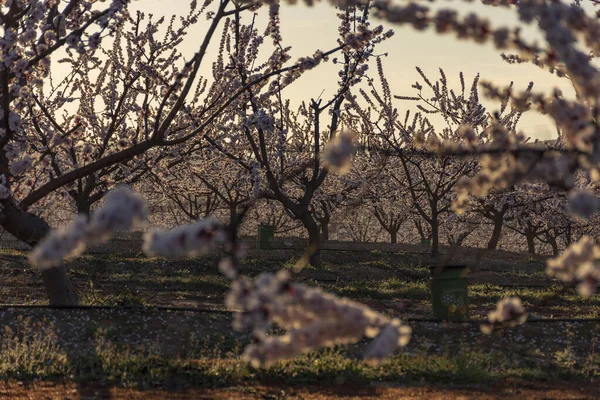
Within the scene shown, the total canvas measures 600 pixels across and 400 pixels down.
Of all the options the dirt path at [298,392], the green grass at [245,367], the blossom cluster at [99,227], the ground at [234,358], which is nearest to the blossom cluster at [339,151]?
the blossom cluster at [99,227]

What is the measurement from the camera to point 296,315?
3021 millimetres

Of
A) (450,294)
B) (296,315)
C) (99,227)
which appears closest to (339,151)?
(296,315)

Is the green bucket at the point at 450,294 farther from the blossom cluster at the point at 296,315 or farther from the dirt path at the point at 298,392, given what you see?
the blossom cluster at the point at 296,315

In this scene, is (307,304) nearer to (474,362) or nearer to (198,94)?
(474,362)

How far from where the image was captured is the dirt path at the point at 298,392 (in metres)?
7.42

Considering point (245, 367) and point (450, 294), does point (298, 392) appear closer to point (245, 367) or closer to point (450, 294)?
point (245, 367)

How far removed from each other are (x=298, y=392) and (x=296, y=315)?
4.93 meters

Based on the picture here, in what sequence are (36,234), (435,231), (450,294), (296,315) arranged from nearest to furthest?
1. (296,315)
2. (36,234)
3. (450,294)
4. (435,231)

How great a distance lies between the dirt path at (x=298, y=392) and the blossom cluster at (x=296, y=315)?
4.52 meters

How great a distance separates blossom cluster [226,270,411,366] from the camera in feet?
9.38

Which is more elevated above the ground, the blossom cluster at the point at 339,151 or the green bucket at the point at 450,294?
the blossom cluster at the point at 339,151

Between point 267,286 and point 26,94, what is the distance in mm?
7793

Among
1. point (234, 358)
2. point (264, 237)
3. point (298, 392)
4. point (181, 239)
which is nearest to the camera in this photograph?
point (181, 239)

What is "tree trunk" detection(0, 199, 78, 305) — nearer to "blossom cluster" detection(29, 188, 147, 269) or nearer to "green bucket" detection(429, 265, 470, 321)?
"green bucket" detection(429, 265, 470, 321)
